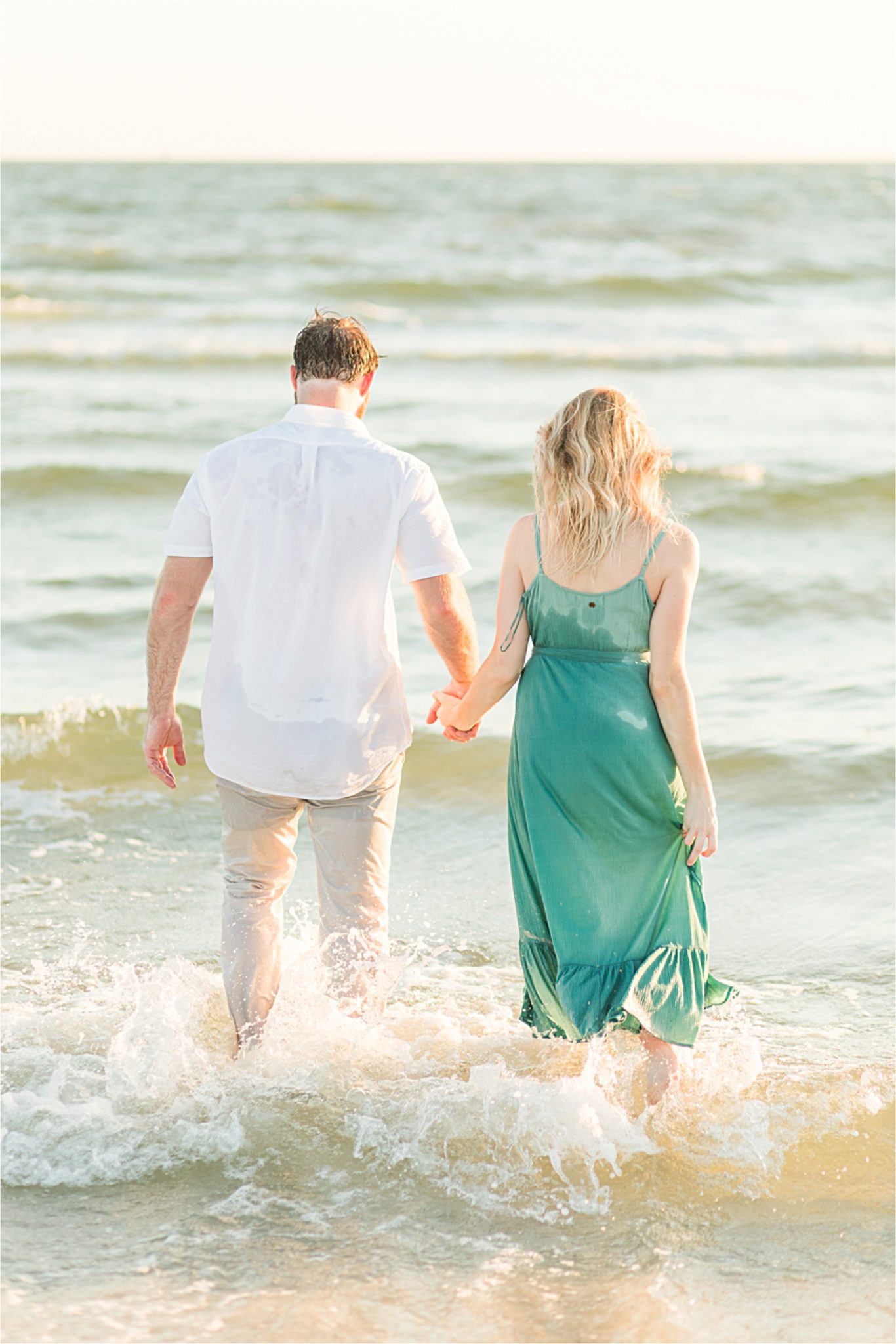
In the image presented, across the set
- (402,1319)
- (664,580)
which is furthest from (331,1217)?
(664,580)

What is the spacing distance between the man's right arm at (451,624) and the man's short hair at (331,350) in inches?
20.5

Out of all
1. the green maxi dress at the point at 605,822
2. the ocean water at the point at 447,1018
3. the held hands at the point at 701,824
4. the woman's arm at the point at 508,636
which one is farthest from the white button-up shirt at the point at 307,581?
the held hands at the point at 701,824

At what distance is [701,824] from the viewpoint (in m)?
3.16

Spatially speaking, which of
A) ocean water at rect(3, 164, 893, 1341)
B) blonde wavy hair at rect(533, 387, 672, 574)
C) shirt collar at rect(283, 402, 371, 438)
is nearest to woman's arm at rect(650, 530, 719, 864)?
blonde wavy hair at rect(533, 387, 672, 574)

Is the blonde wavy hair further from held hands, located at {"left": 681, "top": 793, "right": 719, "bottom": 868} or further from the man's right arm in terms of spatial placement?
held hands, located at {"left": 681, "top": 793, "right": 719, "bottom": 868}

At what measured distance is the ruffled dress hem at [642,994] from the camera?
10.4 ft

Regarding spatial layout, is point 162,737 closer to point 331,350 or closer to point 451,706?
point 451,706

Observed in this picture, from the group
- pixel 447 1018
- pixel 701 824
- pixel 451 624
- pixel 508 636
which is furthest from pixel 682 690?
pixel 447 1018

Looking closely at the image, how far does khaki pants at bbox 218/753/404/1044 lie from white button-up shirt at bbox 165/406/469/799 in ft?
0.25

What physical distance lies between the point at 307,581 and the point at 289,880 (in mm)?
777

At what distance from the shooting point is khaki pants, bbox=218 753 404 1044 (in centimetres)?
336

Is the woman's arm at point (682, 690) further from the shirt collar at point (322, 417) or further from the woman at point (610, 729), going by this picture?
the shirt collar at point (322, 417)

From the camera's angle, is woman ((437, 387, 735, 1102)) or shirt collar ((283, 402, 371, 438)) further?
shirt collar ((283, 402, 371, 438))

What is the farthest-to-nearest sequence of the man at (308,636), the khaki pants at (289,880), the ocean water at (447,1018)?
the khaki pants at (289,880), the man at (308,636), the ocean water at (447,1018)
